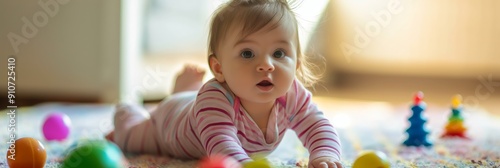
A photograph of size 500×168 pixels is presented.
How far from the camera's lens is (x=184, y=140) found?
3.71 ft

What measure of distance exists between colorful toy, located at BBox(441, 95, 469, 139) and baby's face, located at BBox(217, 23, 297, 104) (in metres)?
0.66

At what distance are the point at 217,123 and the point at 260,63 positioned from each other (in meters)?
0.12

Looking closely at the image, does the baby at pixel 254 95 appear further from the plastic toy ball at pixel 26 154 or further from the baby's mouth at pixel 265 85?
the plastic toy ball at pixel 26 154

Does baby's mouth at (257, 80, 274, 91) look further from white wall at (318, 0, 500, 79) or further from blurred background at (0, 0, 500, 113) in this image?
white wall at (318, 0, 500, 79)

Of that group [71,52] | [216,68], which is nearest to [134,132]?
[216,68]

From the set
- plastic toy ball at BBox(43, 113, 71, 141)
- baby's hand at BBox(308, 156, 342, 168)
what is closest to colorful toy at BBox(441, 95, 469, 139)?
baby's hand at BBox(308, 156, 342, 168)

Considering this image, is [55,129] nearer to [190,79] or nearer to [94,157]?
[190,79]

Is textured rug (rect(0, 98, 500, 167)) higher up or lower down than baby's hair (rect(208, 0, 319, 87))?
lower down

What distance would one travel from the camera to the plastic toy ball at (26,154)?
0.96 m

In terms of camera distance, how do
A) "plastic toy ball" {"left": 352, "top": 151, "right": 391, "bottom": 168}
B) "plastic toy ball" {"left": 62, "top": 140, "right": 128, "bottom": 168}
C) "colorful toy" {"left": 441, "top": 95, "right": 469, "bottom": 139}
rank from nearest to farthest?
1. "plastic toy ball" {"left": 62, "top": 140, "right": 128, "bottom": 168}
2. "plastic toy ball" {"left": 352, "top": 151, "right": 391, "bottom": 168}
3. "colorful toy" {"left": 441, "top": 95, "right": 469, "bottom": 139}

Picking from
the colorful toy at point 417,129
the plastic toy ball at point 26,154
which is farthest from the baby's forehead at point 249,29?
the colorful toy at point 417,129

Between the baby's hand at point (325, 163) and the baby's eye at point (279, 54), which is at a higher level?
the baby's eye at point (279, 54)

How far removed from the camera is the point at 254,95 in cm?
100

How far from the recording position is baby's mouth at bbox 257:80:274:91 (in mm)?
991
